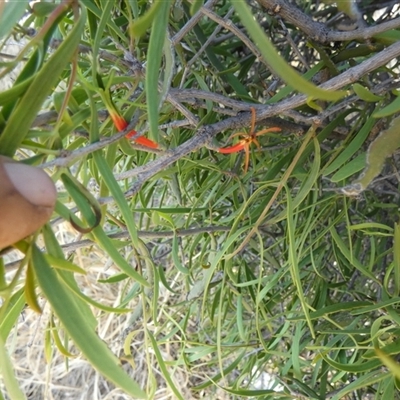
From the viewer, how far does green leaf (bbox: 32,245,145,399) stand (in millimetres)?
130

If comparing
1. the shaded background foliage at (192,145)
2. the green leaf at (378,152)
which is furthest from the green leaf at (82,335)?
the green leaf at (378,152)

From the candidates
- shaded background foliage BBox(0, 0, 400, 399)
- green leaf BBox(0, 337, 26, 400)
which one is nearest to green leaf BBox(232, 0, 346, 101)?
shaded background foliage BBox(0, 0, 400, 399)

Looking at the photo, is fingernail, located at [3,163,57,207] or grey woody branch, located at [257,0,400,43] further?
grey woody branch, located at [257,0,400,43]

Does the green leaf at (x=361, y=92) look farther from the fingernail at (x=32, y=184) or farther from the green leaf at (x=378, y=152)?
the fingernail at (x=32, y=184)

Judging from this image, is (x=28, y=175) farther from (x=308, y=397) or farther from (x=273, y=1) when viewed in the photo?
(x=308, y=397)

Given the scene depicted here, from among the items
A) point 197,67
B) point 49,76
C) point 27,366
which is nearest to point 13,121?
point 49,76

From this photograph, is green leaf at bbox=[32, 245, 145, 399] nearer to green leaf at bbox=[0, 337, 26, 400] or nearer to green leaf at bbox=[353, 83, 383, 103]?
green leaf at bbox=[0, 337, 26, 400]

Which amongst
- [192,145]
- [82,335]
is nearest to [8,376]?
[82,335]

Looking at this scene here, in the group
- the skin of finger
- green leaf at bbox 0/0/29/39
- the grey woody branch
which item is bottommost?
the grey woody branch

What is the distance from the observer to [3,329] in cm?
21

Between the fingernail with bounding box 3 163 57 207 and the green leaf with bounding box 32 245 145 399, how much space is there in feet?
0.07

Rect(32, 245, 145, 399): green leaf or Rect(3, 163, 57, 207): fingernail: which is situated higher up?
Rect(3, 163, 57, 207): fingernail

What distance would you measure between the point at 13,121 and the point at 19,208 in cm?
3

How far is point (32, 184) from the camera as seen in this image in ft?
0.44
